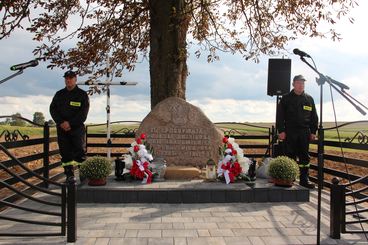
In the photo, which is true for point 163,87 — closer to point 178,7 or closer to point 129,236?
point 178,7

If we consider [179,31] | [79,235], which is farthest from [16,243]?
[179,31]

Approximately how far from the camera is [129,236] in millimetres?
4836

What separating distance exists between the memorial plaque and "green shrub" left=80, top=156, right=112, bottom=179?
1753 millimetres

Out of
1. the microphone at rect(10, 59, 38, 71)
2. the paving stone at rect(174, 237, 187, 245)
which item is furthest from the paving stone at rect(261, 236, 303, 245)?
the microphone at rect(10, 59, 38, 71)

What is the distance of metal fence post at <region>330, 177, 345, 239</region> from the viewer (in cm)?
473

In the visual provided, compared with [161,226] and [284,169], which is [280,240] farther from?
[284,169]

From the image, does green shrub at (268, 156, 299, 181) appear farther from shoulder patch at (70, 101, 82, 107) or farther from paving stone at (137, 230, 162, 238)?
shoulder patch at (70, 101, 82, 107)

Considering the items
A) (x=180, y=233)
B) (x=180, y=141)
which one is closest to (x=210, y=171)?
(x=180, y=141)

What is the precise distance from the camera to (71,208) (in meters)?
4.47

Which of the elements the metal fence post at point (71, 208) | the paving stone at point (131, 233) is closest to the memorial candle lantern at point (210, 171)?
the paving stone at point (131, 233)

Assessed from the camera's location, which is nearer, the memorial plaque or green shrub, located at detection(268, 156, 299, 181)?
green shrub, located at detection(268, 156, 299, 181)

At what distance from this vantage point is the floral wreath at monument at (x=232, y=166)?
24.4 feet

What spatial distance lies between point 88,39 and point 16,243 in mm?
7889

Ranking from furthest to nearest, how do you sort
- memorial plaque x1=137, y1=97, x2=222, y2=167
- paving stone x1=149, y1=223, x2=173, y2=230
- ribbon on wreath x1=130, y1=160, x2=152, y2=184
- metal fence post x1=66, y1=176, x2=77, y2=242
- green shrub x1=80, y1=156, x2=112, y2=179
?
memorial plaque x1=137, y1=97, x2=222, y2=167, ribbon on wreath x1=130, y1=160, x2=152, y2=184, green shrub x1=80, y1=156, x2=112, y2=179, paving stone x1=149, y1=223, x2=173, y2=230, metal fence post x1=66, y1=176, x2=77, y2=242
